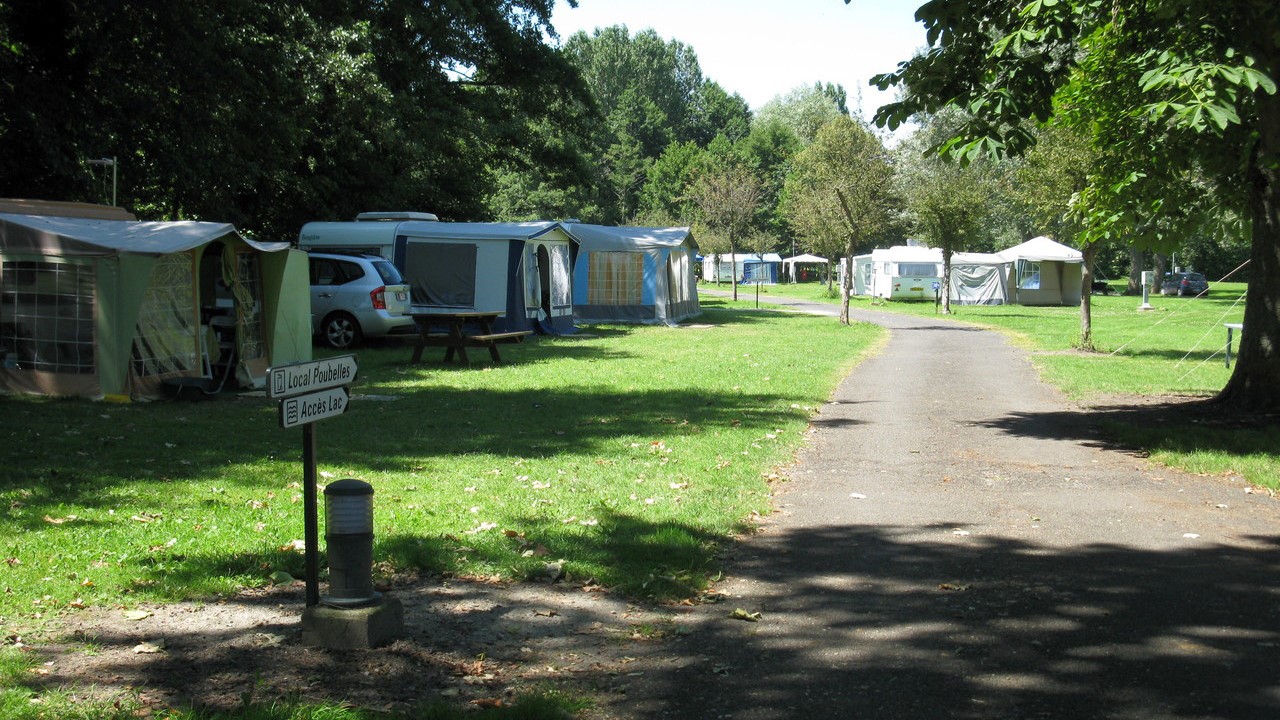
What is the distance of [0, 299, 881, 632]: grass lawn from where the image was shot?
609 centimetres

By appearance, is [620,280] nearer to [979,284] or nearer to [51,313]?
[51,313]

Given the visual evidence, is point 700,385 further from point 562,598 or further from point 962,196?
point 962,196

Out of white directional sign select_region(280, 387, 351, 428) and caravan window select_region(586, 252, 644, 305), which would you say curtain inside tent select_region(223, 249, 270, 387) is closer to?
white directional sign select_region(280, 387, 351, 428)

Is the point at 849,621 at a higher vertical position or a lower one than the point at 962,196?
lower

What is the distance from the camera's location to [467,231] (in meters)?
23.8

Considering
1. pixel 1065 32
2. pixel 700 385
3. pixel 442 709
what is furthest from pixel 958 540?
pixel 700 385

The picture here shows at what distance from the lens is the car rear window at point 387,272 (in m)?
20.7

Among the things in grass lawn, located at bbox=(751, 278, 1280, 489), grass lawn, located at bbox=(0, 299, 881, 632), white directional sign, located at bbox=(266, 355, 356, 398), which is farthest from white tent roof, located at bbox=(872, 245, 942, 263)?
white directional sign, located at bbox=(266, 355, 356, 398)

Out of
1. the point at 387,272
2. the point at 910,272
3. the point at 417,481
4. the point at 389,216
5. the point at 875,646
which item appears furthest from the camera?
the point at 910,272

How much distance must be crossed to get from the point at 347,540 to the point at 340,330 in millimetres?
16222

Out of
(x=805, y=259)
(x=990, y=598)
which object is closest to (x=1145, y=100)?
(x=990, y=598)

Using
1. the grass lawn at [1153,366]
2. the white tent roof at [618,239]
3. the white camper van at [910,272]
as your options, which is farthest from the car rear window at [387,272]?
the white camper van at [910,272]

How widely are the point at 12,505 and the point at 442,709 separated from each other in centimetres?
436

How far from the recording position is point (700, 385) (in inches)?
603
